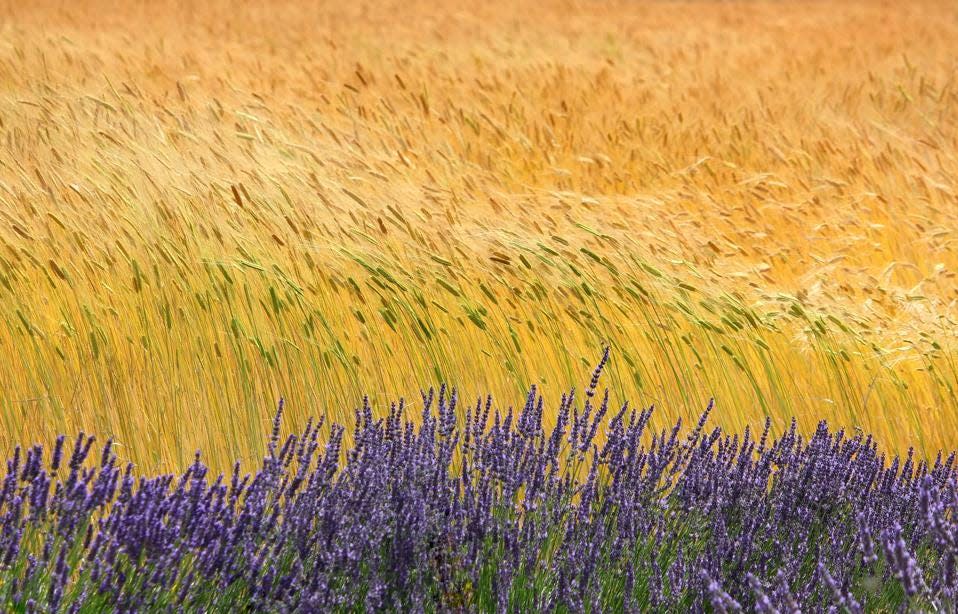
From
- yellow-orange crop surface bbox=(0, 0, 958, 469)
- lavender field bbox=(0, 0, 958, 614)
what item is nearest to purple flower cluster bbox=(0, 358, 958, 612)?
lavender field bbox=(0, 0, 958, 614)

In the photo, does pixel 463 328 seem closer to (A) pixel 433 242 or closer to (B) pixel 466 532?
(A) pixel 433 242

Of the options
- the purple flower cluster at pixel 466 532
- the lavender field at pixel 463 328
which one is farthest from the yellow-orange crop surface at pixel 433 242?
the purple flower cluster at pixel 466 532

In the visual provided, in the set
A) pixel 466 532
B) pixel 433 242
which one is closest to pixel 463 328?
pixel 433 242

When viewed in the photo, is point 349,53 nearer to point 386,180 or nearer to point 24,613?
point 386,180

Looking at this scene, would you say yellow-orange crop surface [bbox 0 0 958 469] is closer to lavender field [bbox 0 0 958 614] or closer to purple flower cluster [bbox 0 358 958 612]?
lavender field [bbox 0 0 958 614]

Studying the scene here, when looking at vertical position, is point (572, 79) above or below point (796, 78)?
above

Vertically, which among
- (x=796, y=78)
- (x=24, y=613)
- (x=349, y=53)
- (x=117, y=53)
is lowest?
(x=796, y=78)

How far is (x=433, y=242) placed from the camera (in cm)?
420

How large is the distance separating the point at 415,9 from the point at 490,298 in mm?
5418

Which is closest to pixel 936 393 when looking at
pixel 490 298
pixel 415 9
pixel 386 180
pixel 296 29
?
pixel 490 298

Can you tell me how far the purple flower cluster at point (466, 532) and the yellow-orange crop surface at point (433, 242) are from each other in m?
0.91

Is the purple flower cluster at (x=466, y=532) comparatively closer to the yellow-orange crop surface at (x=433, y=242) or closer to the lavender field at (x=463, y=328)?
the lavender field at (x=463, y=328)

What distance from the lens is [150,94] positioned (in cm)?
530

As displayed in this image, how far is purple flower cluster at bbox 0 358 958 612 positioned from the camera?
7.07 feet
